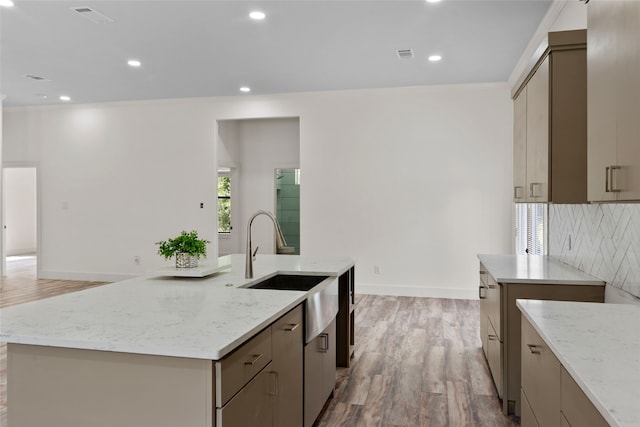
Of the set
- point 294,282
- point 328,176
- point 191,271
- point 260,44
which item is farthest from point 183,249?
point 328,176

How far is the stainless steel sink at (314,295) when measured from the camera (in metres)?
2.45

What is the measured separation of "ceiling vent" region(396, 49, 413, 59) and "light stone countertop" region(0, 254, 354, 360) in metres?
3.43

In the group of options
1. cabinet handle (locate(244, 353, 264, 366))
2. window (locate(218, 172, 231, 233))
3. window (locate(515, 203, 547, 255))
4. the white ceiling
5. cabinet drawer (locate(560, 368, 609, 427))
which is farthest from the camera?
window (locate(218, 172, 231, 233))

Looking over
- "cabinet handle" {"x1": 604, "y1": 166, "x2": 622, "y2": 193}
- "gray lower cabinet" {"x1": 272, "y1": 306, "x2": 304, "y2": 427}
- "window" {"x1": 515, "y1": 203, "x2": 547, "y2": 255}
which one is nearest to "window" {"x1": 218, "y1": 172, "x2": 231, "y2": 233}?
"window" {"x1": 515, "y1": 203, "x2": 547, "y2": 255}

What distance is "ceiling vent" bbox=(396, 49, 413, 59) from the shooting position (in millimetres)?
5035

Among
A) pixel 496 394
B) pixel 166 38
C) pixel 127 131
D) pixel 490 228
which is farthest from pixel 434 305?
pixel 127 131

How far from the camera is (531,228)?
5.26m

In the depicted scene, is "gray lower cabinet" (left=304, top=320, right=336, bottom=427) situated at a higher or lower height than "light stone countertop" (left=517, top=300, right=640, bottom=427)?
lower

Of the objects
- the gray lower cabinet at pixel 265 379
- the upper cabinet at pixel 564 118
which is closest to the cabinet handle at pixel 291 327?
the gray lower cabinet at pixel 265 379

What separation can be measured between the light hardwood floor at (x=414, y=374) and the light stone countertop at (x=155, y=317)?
1151 mm

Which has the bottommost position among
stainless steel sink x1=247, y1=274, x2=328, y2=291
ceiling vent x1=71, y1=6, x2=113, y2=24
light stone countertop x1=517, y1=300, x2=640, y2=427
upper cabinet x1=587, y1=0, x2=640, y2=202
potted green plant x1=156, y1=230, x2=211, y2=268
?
stainless steel sink x1=247, y1=274, x2=328, y2=291

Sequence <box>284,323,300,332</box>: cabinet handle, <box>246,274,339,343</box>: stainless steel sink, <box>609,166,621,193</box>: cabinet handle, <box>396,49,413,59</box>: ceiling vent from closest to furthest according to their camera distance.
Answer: <box>609,166,621,193</box>: cabinet handle → <box>284,323,300,332</box>: cabinet handle → <box>246,274,339,343</box>: stainless steel sink → <box>396,49,413,59</box>: ceiling vent

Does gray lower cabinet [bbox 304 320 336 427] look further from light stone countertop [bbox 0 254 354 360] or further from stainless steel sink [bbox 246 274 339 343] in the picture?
light stone countertop [bbox 0 254 354 360]

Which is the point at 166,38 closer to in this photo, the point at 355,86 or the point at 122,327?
the point at 355,86
